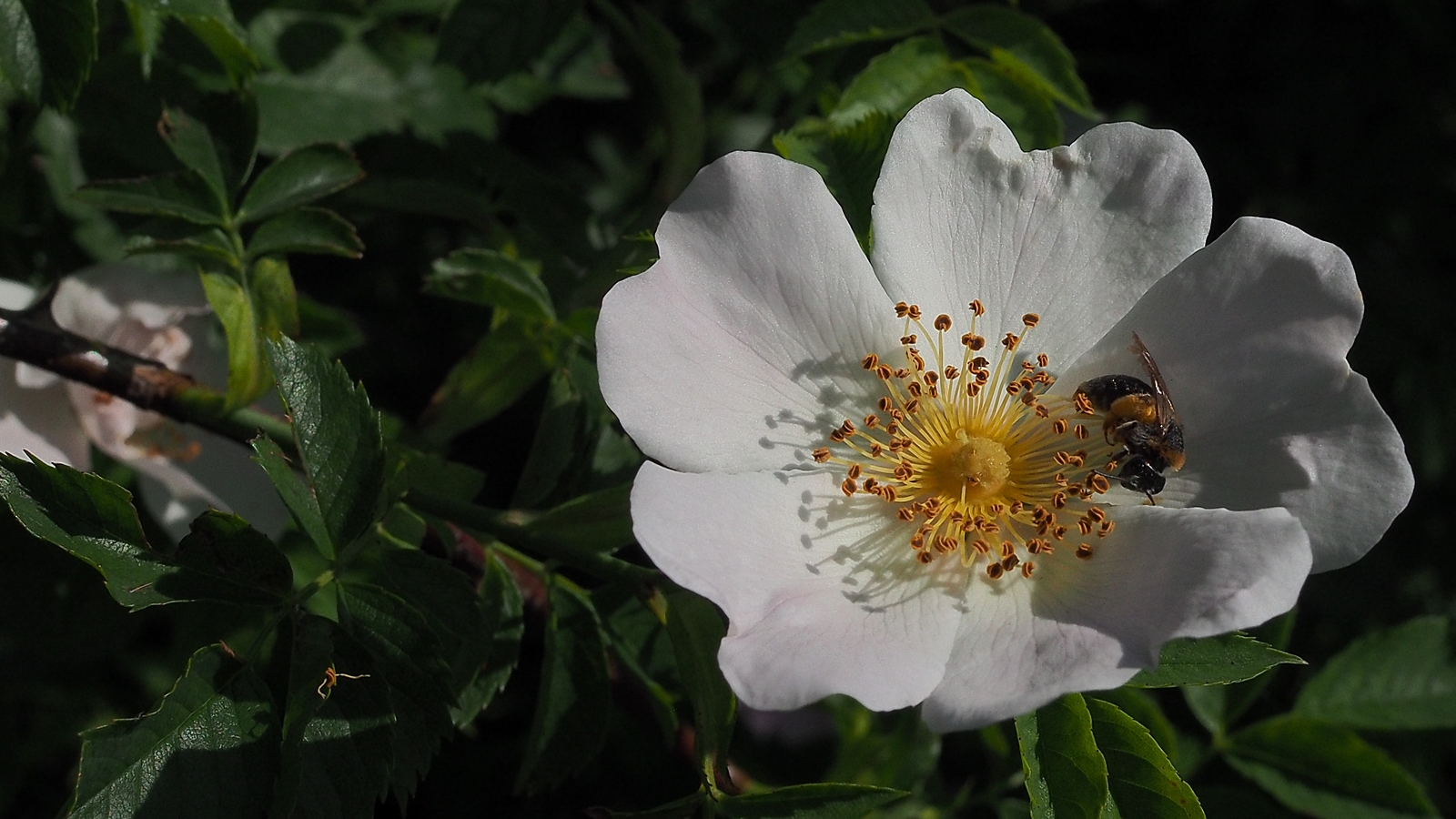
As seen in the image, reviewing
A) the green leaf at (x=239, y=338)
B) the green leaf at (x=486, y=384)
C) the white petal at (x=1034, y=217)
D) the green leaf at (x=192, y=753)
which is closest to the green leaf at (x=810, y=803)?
the green leaf at (x=192, y=753)

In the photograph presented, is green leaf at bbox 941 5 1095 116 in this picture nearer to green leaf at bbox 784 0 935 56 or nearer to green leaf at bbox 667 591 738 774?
green leaf at bbox 784 0 935 56

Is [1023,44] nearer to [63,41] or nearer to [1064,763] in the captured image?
[1064,763]

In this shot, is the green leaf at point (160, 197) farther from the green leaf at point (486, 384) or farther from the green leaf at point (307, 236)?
the green leaf at point (486, 384)

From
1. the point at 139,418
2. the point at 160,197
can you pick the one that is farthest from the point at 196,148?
the point at 139,418

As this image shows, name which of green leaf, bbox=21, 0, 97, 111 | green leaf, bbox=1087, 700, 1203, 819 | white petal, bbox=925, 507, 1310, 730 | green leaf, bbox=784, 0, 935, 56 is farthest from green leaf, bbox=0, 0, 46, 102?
green leaf, bbox=1087, 700, 1203, 819

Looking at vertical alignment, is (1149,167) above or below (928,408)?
above

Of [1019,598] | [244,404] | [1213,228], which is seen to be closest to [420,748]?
[244,404]

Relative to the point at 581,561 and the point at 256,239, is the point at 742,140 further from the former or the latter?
the point at 581,561
